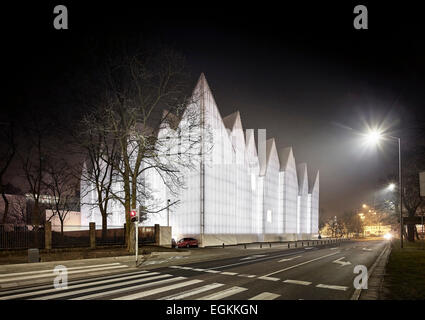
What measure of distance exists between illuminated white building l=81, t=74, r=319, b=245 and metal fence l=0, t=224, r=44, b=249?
5738 mm

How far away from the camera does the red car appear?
1276 inches

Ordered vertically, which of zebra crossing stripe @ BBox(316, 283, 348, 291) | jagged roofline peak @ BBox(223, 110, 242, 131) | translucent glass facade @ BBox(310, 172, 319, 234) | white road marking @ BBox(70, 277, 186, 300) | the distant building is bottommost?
the distant building

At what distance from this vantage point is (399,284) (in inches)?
351

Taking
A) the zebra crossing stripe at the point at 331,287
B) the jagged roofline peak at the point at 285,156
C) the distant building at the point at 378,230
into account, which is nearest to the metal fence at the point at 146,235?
the zebra crossing stripe at the point at 331,287

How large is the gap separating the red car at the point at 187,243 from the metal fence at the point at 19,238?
16.5 metres

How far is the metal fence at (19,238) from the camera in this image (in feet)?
56.3

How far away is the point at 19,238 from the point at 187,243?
729 inches

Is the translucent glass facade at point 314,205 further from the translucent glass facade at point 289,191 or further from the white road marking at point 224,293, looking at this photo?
the white road marking at point 224,293

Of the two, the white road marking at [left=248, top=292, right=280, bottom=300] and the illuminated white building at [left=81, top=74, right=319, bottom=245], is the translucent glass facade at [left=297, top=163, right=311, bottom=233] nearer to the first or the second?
the illuminated white building at [left=81, top=74, right=319, bottom=245]

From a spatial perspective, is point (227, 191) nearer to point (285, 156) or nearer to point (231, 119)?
point (231, 119)

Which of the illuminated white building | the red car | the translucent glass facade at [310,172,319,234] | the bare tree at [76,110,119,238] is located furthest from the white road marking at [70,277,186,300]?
the translucent glass facade at [310,172,319,234]

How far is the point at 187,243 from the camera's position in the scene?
32.9m

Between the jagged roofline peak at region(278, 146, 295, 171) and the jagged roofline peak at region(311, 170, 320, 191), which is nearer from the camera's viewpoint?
the jagged roofline peak at region(278, 146, 295, 171)
